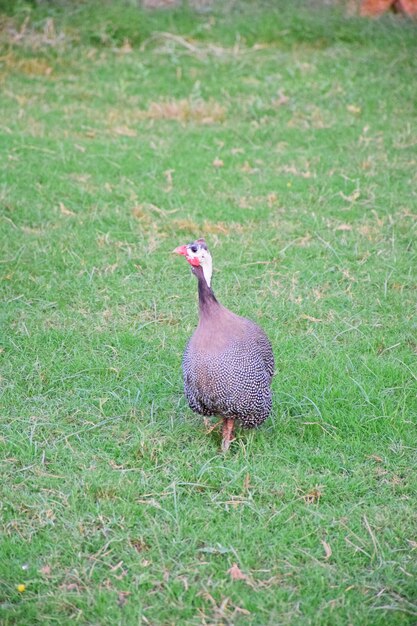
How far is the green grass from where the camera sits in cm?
325

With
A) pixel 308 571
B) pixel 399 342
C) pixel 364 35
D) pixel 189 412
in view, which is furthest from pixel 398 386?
pixel 364 35

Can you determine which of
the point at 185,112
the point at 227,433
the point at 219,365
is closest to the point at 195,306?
the point at 227,433

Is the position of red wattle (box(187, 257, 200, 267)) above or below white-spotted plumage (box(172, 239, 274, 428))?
above

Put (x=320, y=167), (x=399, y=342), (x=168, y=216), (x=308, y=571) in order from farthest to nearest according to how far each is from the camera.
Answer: (x=320, y=167) < (x=168, y=216) < (x=399, y=342) < (x=308, y=571)

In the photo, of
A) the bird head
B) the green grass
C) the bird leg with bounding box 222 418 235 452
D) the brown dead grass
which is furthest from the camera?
the brown dead grass

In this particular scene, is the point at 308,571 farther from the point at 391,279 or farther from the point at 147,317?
the point at 391,279

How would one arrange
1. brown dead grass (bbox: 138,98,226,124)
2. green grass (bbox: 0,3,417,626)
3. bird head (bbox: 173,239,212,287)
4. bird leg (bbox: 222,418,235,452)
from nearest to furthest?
green grass (bbox: 0,3,417,626)
bird head (bbox: 173,239,212,287)
bird leg (bbox: 222,418,235,452)
brown dead grass (bbox: 138,98,226,124)

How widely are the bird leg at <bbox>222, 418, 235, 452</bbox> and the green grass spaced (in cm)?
5

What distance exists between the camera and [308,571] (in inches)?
127

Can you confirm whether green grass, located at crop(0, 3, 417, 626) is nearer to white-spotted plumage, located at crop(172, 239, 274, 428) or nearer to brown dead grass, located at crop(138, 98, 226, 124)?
brown dead grass, located at crop(138, 98, 226, 124)

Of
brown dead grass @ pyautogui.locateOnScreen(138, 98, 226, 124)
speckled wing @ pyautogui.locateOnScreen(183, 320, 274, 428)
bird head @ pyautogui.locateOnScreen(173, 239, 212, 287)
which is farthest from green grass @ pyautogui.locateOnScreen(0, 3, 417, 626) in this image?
bird head @ pyautogui.locateOnScreen(173, 239, 212, 287)

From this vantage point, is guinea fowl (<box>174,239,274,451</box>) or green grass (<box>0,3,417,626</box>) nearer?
green grass (<box>0,3,417,626</box>)

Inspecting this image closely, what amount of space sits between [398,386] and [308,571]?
4.29 feet

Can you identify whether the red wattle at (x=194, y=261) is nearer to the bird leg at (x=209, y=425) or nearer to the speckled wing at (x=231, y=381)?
the speckled wing at (x=231, y=381)
